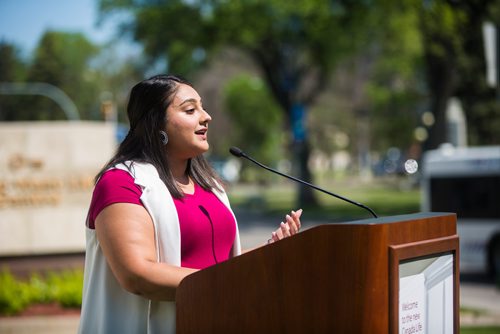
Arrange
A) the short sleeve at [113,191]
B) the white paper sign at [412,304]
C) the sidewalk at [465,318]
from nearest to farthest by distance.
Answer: the white paper sign at [412,304] → the short sleeve at [113,191] → the sidewalk at [465,318]

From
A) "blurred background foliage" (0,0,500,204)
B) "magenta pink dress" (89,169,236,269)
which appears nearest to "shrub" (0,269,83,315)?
"blurred background foliage" (0,0,500,204)

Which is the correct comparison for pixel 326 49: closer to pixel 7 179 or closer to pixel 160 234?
pixel 7 179

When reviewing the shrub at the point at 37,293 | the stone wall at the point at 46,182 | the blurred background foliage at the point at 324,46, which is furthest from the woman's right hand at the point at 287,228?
the blurred background foliage at the point at 324,46

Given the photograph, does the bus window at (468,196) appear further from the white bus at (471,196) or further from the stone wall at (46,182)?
the stone wall at (46,182)

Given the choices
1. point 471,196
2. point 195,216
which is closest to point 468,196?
point 471,196

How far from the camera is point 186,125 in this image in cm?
299

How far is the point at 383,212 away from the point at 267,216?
4.87 meters

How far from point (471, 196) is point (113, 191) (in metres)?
14.7

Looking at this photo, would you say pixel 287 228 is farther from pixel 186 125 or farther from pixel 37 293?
pixel 37 293

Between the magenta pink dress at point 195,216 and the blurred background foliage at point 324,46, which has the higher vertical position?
the blurred background foliage at point 324,46

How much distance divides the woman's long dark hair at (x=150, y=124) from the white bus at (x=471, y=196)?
1344 cm

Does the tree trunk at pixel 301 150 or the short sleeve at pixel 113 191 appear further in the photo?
the tree trunk at pixel 301 150

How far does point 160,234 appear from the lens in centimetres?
274

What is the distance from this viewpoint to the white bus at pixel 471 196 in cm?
1631
